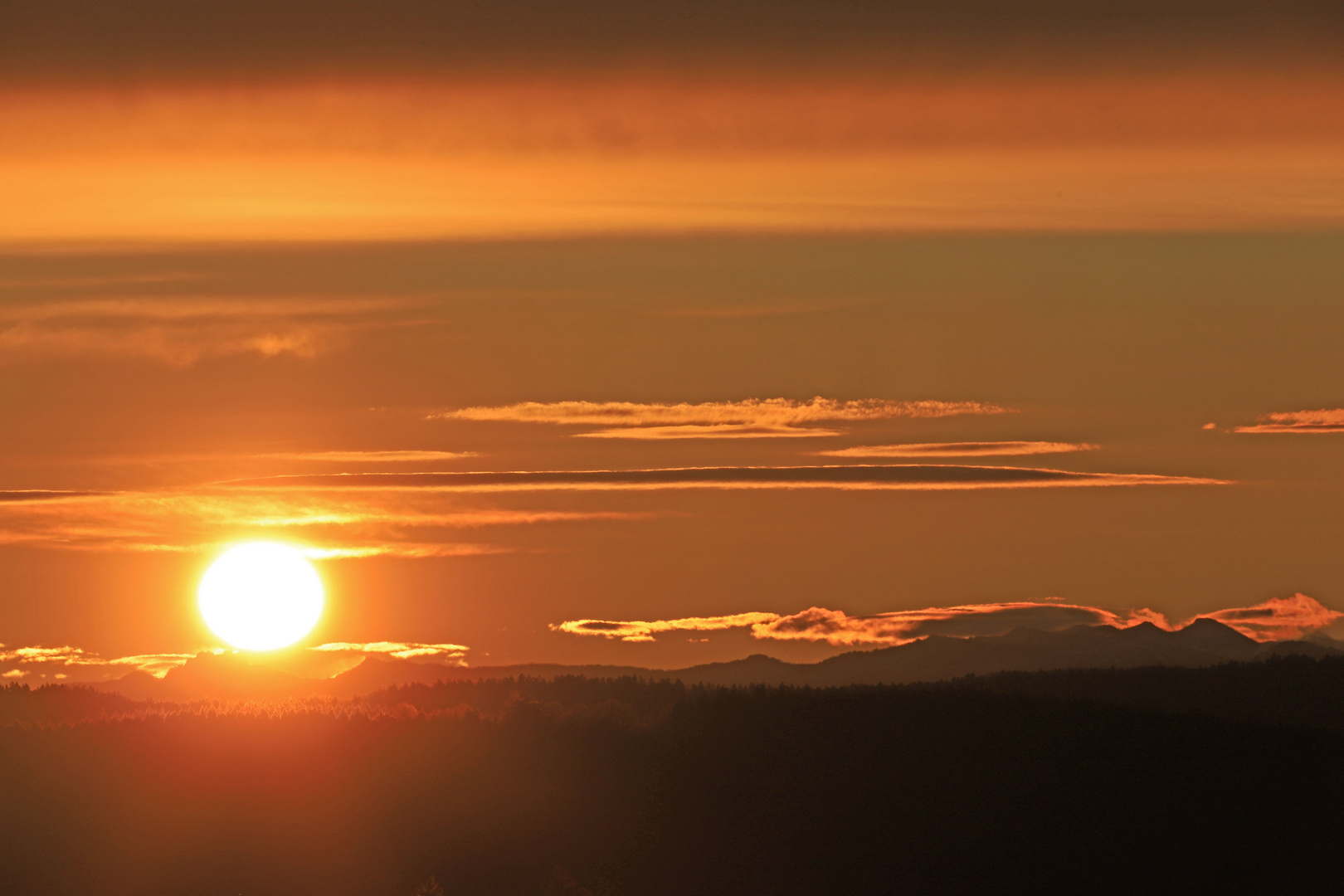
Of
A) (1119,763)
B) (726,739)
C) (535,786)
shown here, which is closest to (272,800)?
(535,786)

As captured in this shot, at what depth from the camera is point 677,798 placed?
55.3 m

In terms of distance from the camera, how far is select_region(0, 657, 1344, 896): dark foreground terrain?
48406 millimetres

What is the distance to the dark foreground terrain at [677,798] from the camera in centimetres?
4841

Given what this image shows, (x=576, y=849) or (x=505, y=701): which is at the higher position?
(x=505, y=701)

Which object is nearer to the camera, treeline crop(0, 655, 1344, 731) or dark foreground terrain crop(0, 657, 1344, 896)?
dark foreground terrain crop(0, 657, 1344, 896)

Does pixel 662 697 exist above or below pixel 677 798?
above

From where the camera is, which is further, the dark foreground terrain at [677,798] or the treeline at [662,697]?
the treeline at [662,697]

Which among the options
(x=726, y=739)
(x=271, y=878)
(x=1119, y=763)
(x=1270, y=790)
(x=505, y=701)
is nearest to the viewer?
(x=271, y=878)

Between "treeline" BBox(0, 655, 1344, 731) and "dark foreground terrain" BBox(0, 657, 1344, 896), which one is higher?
"treeline" BBox(0, 655, 1344, 731)

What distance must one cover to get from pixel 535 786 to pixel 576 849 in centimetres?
425

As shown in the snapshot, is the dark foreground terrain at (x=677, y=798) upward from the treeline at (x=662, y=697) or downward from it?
downward

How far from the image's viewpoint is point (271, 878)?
47812 millimetres

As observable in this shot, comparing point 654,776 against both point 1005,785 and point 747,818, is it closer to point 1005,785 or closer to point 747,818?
point 747,818

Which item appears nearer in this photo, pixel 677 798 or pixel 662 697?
pixel 677 798
